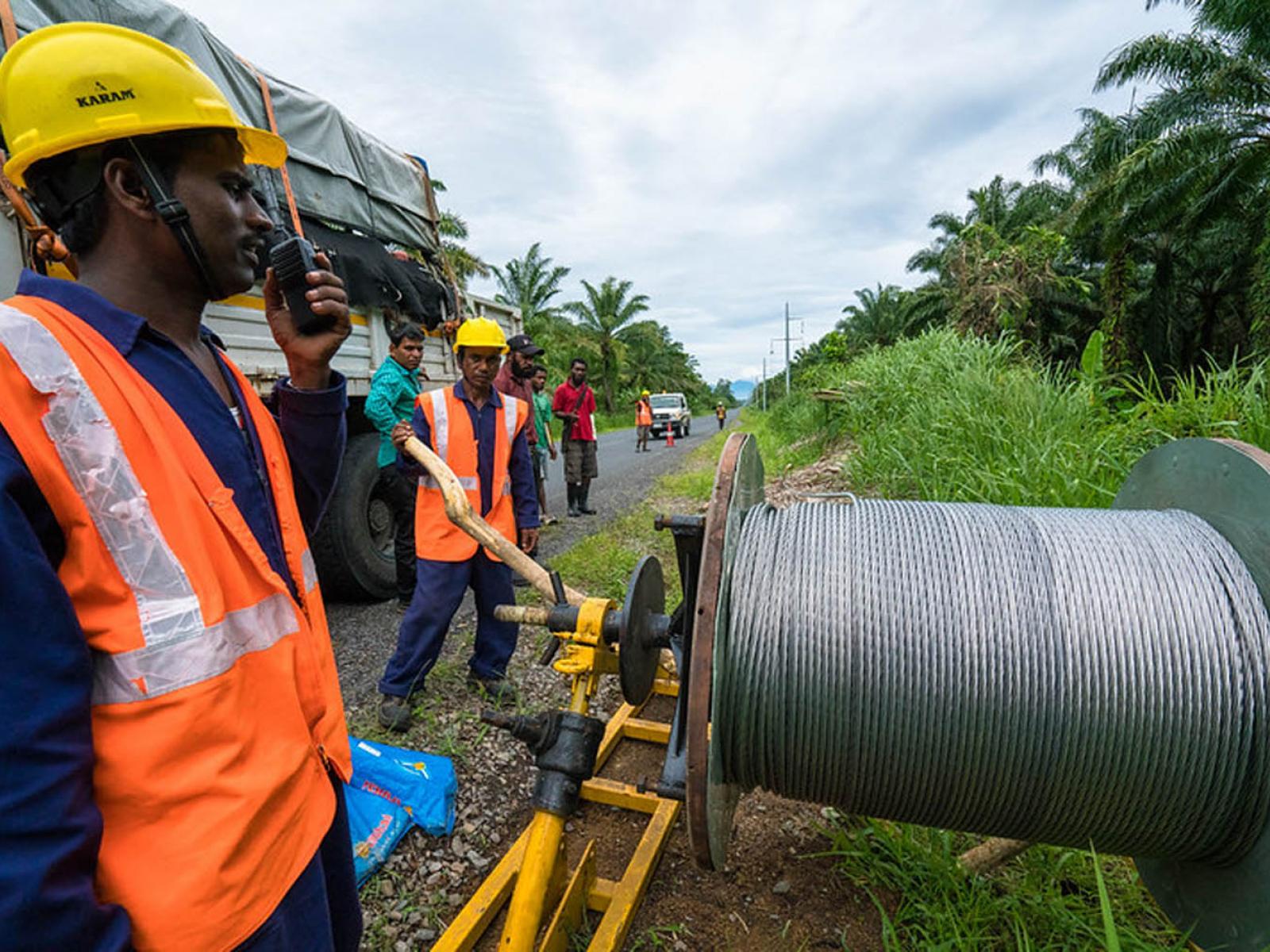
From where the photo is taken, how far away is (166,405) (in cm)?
104

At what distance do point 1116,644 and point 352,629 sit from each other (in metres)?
3.98

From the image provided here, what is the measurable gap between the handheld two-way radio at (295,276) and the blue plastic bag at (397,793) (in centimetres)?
170

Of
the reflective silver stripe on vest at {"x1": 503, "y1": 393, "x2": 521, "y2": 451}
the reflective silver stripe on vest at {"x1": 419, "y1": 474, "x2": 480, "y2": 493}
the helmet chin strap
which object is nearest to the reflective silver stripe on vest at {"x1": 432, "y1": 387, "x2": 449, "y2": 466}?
the reflective silver stripe on vest at {"x1": 419, "y1": 474, "x2": 480, "y2": 493}

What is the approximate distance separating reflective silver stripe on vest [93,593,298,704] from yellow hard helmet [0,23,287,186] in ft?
2.49

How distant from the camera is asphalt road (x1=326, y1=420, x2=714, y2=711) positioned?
3.56 m

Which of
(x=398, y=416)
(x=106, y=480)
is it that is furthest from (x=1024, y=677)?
(x=398, y=416)

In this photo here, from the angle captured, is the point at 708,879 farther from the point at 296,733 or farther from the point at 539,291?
the point at 539,291

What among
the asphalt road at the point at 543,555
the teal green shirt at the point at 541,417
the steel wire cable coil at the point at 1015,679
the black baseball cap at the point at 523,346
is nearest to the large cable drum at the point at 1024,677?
the steel wire cable coil at the point at 1015,679

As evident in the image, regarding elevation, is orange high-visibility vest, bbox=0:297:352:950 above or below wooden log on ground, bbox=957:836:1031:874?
above

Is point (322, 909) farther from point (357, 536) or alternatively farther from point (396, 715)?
point (357, 536)

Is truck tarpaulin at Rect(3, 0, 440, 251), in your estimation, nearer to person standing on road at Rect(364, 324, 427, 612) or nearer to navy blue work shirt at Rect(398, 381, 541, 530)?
person standing on road at Rect(364, 324, 427, 612)

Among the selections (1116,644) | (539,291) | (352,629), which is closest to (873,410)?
(352,629)

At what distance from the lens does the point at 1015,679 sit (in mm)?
1451

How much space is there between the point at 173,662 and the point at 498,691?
2.50 meters
